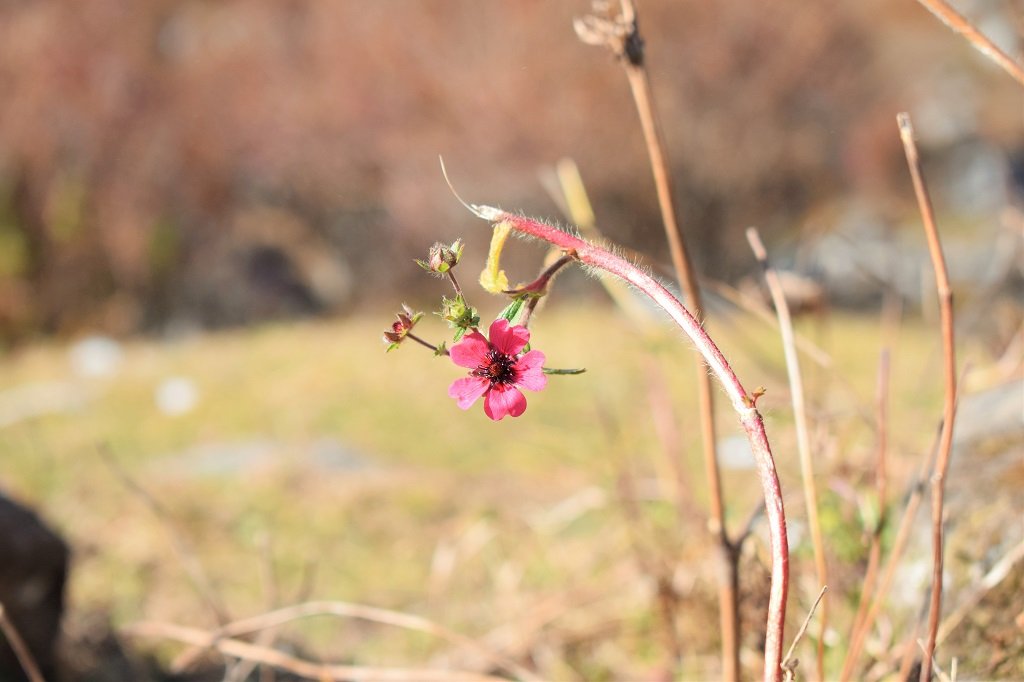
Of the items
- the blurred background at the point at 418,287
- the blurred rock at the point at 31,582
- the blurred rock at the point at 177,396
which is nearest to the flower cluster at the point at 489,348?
the blurred background at the point at 418,287

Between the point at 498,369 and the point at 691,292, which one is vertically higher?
the point at 691,292

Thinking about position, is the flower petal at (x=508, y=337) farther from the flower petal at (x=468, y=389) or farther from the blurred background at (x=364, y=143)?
the blurred background at (x=364, y=143)

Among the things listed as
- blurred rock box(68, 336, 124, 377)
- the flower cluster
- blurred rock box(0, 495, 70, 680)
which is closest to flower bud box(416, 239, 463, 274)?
the flower cluster

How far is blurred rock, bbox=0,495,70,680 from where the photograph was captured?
1386 millimetres

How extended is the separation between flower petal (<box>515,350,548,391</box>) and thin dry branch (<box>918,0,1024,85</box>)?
366 millimetres

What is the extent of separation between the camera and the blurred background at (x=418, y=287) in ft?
5.51

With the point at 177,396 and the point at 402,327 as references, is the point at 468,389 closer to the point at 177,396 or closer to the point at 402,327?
the point at 402,327

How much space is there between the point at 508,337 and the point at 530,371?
0.9 inches

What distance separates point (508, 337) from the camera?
582mm

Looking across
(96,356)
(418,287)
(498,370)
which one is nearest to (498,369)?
(498,370)

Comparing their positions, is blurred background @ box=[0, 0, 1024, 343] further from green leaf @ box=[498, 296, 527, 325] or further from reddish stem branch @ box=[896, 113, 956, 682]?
green leaf @ box=[498, 296, 527, 325]

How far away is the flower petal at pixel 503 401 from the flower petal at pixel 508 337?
0.02m

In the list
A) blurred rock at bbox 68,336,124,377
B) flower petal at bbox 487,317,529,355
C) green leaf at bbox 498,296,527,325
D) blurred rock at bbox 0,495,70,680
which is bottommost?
blurred rock at bbox 0,495,70,680

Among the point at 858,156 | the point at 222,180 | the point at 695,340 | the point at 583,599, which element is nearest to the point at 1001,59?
the point at 695,340
